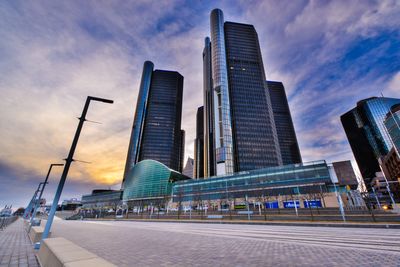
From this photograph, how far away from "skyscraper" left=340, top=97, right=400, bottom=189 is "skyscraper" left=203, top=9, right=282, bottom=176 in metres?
78.4

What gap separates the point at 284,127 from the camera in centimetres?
17825

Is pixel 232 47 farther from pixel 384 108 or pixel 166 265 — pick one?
pixel 166 265

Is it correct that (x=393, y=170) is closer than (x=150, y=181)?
Yes

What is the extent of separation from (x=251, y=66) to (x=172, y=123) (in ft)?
318

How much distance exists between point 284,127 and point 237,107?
81726 mm

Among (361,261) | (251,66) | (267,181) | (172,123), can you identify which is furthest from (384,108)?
(361,261)

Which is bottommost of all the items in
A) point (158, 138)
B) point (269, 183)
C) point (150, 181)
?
point (269, 183)

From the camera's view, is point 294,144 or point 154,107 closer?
point 294,144

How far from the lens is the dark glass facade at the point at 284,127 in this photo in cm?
16375

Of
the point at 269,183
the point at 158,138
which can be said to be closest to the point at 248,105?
the point at 269,183

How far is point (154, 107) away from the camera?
194 metres

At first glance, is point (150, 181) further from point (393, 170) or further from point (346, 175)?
point (393, 170)

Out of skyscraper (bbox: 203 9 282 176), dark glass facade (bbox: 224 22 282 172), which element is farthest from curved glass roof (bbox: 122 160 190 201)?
dark glass facade (bbox: 224 22 282 172)

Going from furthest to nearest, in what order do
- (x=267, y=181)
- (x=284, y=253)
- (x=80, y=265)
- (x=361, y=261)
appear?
1. (x=267, y=181)
2. (x=284, y=253)
3. (x=361, y=261)
4. (x=80, y=265)
